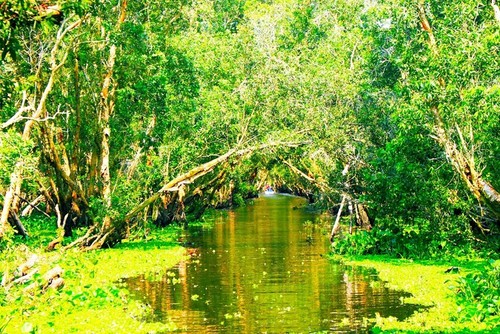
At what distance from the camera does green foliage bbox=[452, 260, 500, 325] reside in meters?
17.8

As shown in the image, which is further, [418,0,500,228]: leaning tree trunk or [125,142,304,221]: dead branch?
[125,142,304,221]: dead branch

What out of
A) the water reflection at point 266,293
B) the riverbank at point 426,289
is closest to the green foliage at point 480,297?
the riverbank at point 426,289

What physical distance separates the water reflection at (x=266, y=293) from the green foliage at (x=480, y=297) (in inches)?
57.1

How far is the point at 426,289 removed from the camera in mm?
23344

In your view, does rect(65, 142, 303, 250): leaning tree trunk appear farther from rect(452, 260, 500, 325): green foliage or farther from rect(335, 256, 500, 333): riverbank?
rect(452, 260, 500, 325): green foliage

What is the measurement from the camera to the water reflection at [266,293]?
19.3 metres

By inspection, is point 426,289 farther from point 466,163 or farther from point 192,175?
point 192,175

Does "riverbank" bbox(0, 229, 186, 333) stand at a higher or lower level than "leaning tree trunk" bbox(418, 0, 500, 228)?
lower

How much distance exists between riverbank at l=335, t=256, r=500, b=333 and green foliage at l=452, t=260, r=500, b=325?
19 cm

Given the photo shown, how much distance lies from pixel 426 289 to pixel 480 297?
12.5 ft

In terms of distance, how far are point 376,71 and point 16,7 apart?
25545 millimetres

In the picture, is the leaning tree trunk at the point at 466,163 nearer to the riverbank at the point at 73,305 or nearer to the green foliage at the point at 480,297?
the green foliage at the point at 480,297

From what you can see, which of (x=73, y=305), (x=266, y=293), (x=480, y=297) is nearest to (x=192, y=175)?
(x=266, y=293)

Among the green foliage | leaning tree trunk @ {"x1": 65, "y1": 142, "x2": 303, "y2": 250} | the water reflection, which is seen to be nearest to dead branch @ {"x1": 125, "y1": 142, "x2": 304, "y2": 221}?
leaning tree trunk @ {"x1": 65, "y1": 142, "x2": 303, "y2": 250}
